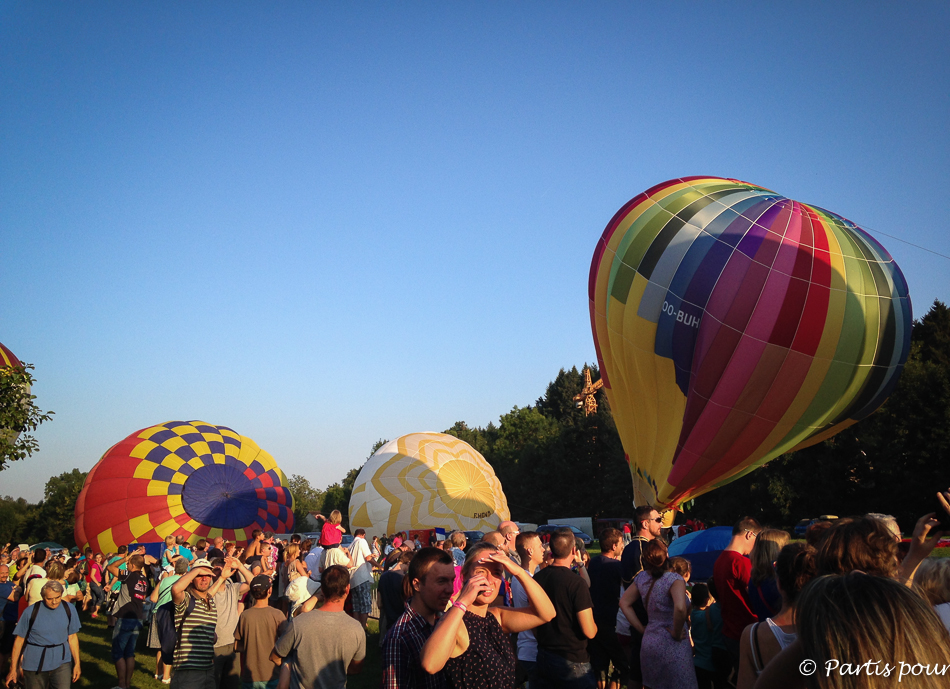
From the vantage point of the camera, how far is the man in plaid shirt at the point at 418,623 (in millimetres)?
2555

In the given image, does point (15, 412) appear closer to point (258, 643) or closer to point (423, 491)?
point (258, 643)

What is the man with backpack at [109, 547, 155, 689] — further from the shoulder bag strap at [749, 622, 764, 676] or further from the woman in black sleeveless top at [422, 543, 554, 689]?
the shoulder bag strap at [749, 622, 764, 676]

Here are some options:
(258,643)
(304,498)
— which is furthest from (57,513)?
(258,643)

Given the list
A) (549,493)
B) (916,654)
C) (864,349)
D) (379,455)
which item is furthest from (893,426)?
(916,654)

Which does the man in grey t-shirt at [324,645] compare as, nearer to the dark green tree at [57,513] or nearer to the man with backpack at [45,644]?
the man with backpack at [45,644]

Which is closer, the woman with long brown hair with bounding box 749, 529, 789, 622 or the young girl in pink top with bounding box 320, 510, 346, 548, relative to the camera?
the woman with long brown hair with bounding box 749, 529, 789, 622

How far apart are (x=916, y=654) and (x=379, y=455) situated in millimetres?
21263

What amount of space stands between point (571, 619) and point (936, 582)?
197 cm

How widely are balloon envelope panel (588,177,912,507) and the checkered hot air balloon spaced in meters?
11.4

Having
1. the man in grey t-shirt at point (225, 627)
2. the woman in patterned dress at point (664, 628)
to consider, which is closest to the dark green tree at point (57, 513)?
the man in grey t-shirt at point (225, 627)

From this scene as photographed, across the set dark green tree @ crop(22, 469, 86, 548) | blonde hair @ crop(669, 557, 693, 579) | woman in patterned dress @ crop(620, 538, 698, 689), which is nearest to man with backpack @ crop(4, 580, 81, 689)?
woman in patterned dress @ crop(620, 538, 698, 689)

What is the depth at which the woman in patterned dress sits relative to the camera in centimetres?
412

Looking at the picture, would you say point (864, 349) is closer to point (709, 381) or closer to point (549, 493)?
point (709, 381)

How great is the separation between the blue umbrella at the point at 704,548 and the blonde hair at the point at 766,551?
892 centimetres
